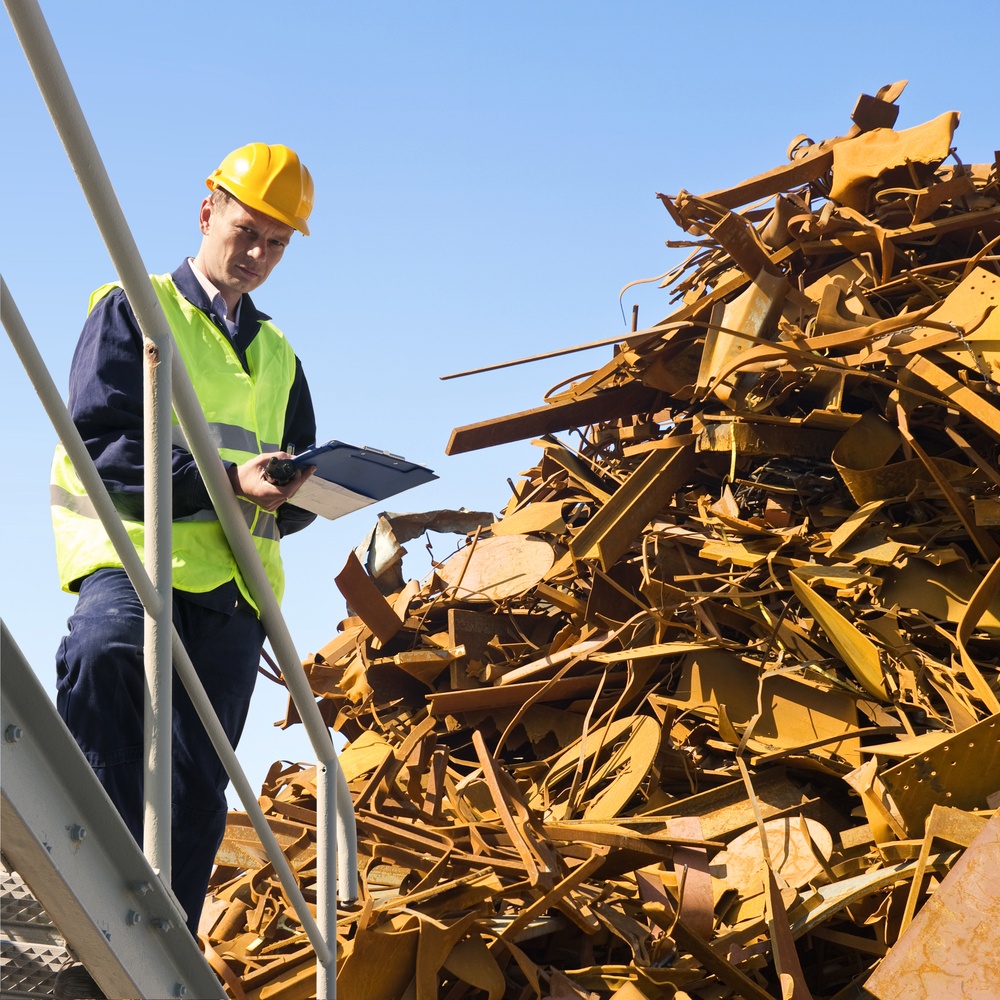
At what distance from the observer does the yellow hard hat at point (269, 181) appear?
299cm

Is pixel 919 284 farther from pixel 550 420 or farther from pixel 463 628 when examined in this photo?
pixel 463 628

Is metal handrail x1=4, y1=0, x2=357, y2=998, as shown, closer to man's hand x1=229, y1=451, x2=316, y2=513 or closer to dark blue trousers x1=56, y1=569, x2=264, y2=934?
man's hand x1=229, y1=451, x2=316, y2=513

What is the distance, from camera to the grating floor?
224 cm

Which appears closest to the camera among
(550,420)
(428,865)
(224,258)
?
(224,258)

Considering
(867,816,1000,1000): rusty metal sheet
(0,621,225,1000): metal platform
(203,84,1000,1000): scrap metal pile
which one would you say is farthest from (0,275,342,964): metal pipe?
(867,816,1000,1000): rusty metal sheet

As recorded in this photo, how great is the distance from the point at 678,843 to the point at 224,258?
7.41 feet

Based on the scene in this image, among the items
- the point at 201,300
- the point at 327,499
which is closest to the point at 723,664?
the point at 327,499

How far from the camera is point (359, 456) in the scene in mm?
2527

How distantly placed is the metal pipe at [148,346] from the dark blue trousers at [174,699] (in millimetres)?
414

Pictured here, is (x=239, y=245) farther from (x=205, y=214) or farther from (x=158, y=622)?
(x=158, y=622)

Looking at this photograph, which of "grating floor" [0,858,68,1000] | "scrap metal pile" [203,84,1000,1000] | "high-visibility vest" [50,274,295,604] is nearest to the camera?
"grating floor" [0,858,68,1000]

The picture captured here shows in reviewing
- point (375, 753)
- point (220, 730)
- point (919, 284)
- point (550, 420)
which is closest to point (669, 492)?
point (550, 420)

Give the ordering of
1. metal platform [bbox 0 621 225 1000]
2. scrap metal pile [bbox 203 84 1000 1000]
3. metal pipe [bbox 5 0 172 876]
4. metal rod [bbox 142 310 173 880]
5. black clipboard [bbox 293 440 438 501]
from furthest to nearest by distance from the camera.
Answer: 1. scrap metal pile [bbox 203 84 1000 1000]
2. black clipboard [bbox 293 440 438 501]
3. metal rod [bbox 142 310 173 880]
4. metal pipe [bbox 5 0 172 876]
5. metal platform [bbox 0 621 225 1000]

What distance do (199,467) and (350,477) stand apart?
0.39m
